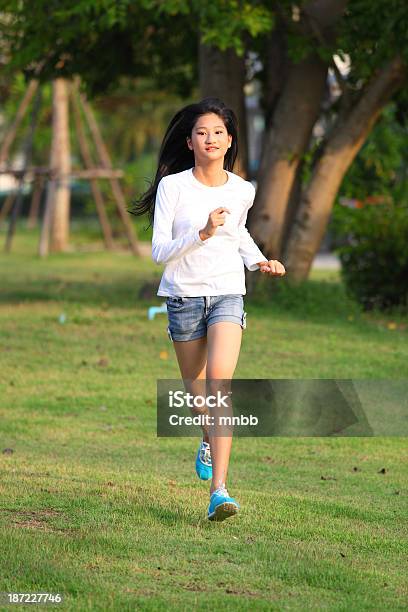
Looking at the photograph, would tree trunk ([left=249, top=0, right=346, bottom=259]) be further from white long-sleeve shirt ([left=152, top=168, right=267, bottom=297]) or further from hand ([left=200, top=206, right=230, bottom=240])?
hand ([left=200, top=206, right=230, bottom=240])

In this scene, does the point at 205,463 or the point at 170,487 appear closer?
the point at 205,463

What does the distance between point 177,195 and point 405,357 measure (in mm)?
6488

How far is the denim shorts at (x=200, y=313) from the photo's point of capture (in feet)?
19.3

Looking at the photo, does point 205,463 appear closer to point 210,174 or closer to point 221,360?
point 221,360

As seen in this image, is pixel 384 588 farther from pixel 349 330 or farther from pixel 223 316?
pixel 349 330

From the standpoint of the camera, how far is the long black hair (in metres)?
6.14

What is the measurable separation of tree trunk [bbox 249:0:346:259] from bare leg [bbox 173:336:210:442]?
9.18m

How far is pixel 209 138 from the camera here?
5.94 m

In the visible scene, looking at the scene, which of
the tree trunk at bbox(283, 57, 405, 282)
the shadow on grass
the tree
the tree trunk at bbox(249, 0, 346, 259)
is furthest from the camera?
the shadow on grass

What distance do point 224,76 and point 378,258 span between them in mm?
2868

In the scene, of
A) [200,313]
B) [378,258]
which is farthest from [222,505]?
[378,258]

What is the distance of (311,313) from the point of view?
14758mm

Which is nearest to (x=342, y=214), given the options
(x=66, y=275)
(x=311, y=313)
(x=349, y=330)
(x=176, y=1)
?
(x=311, y=313)

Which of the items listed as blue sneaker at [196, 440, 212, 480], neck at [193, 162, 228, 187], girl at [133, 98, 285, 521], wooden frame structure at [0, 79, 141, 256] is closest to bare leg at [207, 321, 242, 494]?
girl at [133, 98, 285, 521]
